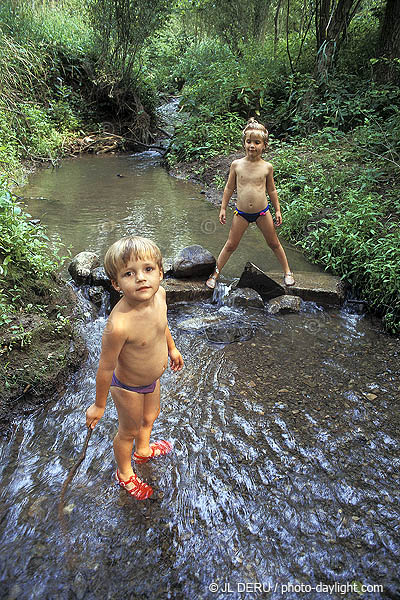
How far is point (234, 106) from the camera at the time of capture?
33.0 ft

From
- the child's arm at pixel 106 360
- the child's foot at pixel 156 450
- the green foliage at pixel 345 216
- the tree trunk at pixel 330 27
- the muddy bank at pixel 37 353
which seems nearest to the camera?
the child's arm at pixel 106 360

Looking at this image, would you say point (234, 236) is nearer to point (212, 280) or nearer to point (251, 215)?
point (251, 215)

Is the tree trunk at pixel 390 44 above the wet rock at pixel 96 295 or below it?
above

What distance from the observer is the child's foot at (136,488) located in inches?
85.4

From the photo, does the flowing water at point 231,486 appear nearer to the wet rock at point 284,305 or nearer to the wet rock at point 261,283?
the wet rock at point 284,305

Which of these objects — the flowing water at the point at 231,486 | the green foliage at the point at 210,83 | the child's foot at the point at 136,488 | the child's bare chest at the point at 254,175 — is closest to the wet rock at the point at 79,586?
the flowing water at the point at 231,486

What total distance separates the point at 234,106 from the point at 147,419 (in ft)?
31.5

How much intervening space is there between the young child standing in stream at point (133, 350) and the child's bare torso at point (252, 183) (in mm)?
2434

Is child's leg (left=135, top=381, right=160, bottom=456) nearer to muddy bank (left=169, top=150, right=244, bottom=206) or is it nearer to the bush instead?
the bush

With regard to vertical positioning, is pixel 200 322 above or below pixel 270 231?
below

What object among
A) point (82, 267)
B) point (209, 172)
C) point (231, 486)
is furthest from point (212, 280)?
point (209, 172)

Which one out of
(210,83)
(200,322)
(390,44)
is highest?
(390,44)

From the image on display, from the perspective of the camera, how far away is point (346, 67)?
9594mm

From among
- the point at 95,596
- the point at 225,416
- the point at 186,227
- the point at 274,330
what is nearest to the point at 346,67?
the point at 186,227
